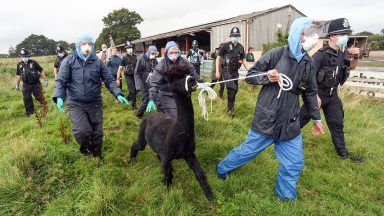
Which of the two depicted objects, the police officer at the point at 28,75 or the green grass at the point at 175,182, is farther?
the police officer at the point at 28,75

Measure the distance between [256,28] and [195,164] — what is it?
77.3 feet

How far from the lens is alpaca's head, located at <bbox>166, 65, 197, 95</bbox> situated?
326 centimetres

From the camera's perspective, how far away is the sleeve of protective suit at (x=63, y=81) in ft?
14.4

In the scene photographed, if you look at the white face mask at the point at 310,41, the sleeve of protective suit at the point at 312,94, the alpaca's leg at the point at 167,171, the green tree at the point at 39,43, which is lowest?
the alpaca's leg at the point at 167,171

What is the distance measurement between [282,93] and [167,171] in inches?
72.8

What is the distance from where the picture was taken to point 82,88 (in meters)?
4.58

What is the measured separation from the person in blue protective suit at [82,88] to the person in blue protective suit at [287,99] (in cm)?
215

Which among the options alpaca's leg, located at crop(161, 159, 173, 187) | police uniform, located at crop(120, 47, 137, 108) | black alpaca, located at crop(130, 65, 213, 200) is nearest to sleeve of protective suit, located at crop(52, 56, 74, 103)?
black alpaca, located at crop(130, 65, 213, 200)

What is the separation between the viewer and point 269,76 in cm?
335

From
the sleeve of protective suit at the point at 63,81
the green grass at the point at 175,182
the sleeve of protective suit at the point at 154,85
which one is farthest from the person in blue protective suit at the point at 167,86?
the sleeve of protective suit at the point at 63,81

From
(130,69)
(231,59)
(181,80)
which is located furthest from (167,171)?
(130,69)

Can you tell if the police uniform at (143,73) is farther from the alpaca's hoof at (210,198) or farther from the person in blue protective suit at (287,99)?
the person in blue protective suit at (287,99)

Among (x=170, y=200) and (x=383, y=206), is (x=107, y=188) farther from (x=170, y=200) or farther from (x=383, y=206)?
(x=383, y=206)

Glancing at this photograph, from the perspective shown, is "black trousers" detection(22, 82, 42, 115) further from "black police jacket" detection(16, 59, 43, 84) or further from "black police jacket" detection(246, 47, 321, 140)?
"black police jacket" detection(246, 47, 321, 140)
